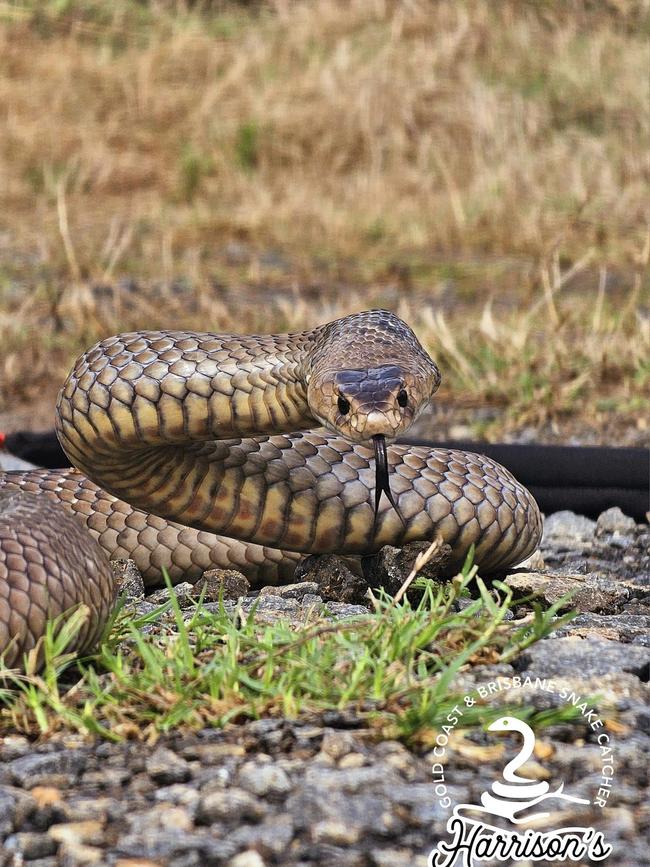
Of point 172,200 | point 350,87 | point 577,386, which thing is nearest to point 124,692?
point 577,386

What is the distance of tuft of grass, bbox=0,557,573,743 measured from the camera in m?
2.52

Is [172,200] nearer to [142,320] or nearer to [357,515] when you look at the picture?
[142,320]

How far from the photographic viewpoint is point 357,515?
3895mm

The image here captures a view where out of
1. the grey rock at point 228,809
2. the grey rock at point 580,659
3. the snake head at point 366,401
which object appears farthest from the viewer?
the snake head at point 366,401

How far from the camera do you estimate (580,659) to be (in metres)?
2.79

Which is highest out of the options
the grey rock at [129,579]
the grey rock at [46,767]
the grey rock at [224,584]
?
the grey rock at [46,767]

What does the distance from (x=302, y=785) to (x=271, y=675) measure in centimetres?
37

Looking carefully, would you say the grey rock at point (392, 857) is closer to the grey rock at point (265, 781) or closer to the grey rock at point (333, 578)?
the grey rock at point (265, 781)

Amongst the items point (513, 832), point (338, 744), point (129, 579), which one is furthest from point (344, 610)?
point (513, 832)

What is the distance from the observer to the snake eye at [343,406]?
11.3 ft

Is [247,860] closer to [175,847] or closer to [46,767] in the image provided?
[175,847]

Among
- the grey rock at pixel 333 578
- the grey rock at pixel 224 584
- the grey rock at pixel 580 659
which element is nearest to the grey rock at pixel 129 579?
the grey rock at pixel 224 584

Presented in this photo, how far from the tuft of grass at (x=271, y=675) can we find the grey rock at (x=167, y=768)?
90 millimetres

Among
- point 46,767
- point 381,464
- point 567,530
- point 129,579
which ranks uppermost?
point 381,464
